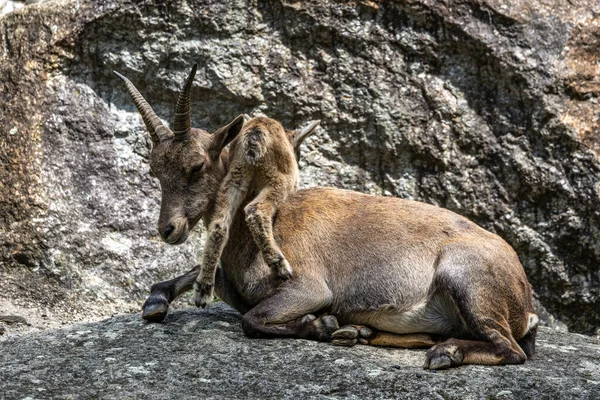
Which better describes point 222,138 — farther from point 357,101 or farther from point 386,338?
point 357,101

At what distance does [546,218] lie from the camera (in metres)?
10.1

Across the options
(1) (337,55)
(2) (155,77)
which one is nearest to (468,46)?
(1) (337,55)

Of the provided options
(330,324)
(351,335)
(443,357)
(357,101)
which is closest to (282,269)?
(330,324)

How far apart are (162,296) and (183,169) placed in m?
1.13

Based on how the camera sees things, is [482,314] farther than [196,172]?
No

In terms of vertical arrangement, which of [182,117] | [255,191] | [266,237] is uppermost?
[182,117]

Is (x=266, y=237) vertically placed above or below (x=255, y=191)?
below

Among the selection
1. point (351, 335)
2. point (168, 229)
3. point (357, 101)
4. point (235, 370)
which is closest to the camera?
point (235, 370)

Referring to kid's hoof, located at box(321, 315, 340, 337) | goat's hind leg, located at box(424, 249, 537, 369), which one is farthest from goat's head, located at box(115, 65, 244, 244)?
goat's hind leg, located at box(424, 249, 537, 369)

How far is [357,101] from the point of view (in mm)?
10289

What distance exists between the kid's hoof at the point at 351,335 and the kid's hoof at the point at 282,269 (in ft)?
1.99

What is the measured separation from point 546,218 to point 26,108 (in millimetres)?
5989

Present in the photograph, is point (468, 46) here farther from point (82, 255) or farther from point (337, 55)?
point (82, 255)

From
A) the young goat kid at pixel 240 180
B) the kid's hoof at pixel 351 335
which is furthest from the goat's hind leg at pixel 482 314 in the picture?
the young goat kid at pixel 240 180
